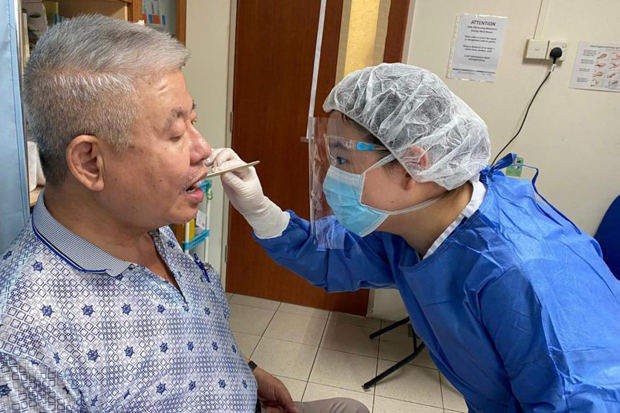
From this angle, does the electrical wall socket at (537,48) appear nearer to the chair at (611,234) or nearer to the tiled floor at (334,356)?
the chair at (611,234)

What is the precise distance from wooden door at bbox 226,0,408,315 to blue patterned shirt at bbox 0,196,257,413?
1814 mm

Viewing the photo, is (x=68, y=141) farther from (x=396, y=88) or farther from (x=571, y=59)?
(x=571, y=59)

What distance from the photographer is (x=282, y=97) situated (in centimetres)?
271

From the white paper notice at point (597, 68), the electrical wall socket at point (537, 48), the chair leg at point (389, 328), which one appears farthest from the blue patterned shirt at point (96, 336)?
the white paper notice at point (597, 68)

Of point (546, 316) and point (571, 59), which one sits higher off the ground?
point (571, 59)

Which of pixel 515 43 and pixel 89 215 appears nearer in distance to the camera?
pixel 89 215

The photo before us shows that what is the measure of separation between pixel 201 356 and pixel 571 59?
2434mm

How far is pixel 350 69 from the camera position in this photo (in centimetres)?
235

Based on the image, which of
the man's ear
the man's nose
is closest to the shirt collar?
the man's ear

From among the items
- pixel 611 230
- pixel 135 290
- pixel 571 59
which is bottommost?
pixel 611 230

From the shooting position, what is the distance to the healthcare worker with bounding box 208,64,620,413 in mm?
877

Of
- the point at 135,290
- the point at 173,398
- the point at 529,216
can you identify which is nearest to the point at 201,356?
the point at 173,398

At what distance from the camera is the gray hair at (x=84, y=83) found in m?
0.74

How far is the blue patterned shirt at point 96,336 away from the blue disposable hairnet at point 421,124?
627mm
